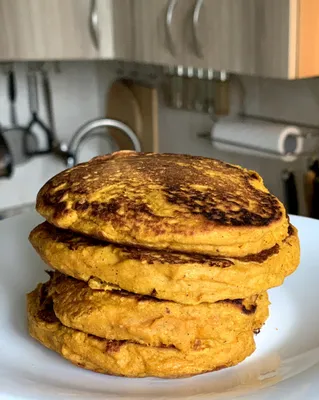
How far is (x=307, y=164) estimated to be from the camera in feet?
5.63

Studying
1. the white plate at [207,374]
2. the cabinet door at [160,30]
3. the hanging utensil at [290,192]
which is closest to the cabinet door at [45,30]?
the cabinet door at [160,30]

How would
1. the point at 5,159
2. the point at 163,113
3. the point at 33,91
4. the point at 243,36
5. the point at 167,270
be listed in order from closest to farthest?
the point at 167,270
the point at 243,36
the point at 5,159
the point at 163,113
the point at 33,91

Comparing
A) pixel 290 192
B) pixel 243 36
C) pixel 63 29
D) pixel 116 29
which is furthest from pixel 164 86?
pixel 243 36

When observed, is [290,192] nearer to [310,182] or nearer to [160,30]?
[310,182]

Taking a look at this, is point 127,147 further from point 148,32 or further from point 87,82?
point 148,32

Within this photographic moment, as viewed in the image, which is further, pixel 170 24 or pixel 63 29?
pixel 63 29

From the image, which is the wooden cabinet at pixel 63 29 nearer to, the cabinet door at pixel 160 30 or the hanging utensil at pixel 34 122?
the cabinet door at pixel 160 30

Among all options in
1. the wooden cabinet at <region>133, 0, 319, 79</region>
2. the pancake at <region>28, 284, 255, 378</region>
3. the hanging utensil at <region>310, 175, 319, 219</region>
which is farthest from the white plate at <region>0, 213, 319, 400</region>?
the hanging utensil at <region>310, 175, 319, 219</region>

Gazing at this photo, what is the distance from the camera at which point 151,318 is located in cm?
66

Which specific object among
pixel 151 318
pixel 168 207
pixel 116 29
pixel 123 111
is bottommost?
pixel 123 111

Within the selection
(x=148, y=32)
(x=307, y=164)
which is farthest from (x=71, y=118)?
(x=307, y=164)

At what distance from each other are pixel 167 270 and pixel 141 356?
11cm

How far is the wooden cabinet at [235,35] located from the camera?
1287mm

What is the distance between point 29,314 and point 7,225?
31cm
